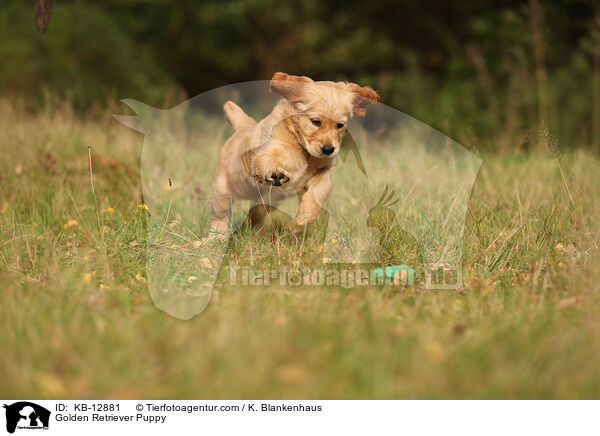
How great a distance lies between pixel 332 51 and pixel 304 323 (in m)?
11.1

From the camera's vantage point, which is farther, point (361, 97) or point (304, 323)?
point (361, 97)

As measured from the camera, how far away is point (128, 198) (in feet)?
13.9

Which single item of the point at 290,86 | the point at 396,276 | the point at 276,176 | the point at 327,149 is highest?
the point at 290,86

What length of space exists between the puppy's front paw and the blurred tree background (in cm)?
505

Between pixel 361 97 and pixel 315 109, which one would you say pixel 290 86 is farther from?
pixel 361 97

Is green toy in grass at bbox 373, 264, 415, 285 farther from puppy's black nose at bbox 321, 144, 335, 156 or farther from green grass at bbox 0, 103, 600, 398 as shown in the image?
puppy's black nose at bbox 321, 144, 335, 156

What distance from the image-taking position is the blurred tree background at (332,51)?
28.6ft

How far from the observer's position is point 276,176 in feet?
10.3

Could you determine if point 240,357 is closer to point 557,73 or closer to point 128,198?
point 128,198

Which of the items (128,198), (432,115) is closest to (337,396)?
(128,198)

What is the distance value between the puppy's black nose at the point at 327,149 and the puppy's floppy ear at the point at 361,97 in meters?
0.35

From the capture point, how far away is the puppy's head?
3218 millimetres
